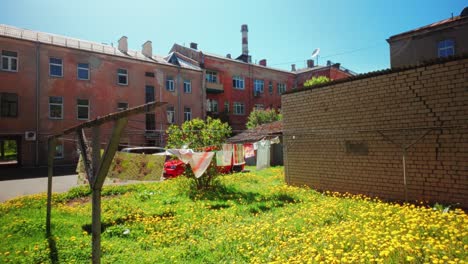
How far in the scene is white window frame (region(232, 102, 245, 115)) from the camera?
37.0 meters

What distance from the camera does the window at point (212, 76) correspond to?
114 ft

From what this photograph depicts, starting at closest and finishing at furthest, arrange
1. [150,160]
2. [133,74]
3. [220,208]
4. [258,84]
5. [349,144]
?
[150,160] < [220,208] < [349,144] < [133,74] < [258,84]

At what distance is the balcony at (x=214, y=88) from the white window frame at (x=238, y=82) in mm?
2359

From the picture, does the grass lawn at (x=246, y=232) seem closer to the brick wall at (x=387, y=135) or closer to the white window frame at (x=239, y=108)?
the brick wall at (x=387, y=135)

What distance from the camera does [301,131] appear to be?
10750mm

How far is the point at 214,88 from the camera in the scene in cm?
3419

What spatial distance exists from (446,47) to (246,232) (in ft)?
67.6

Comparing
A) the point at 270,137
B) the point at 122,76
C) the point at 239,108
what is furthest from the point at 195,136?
the point at 239,108

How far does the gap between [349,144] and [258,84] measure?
3081 centimetres

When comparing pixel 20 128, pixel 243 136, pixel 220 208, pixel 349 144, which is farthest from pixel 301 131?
pixel 20 128

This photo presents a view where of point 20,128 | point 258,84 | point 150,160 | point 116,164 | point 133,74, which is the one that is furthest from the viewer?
point 258,84

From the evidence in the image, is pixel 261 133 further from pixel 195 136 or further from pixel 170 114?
pixel 170 114

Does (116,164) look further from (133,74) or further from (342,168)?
(133,74)

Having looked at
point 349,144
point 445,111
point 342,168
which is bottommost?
point 342,168
